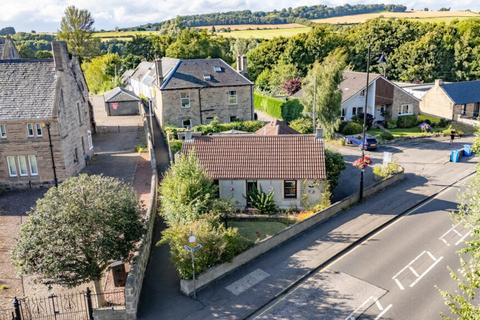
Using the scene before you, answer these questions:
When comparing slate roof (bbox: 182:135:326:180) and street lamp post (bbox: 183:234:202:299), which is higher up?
slate roof (bbox: 182:135:326:180)

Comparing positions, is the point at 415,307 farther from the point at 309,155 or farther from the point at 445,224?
the point at 309,155

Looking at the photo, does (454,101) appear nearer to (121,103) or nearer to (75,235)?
A: (121,103)

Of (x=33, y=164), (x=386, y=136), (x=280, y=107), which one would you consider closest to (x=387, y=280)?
(x=33, y=164)

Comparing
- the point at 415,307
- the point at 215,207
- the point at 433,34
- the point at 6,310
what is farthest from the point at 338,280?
the point at 433,34

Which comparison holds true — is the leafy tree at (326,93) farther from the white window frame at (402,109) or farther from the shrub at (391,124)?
the white window frame at (402,109)

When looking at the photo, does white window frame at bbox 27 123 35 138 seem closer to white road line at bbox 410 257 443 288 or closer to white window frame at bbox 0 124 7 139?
white window frame at bbox 0 124 7 139

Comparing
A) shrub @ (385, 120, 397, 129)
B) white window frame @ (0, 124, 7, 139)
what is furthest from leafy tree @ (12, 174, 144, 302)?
shrub @ (385, 120, 397, 129)
